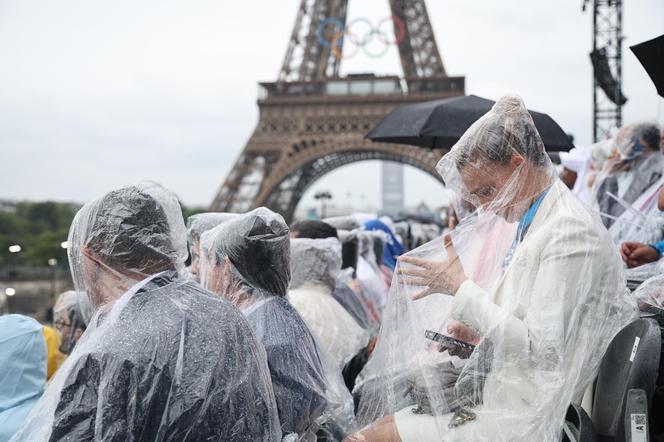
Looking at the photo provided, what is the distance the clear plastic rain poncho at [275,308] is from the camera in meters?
2.54

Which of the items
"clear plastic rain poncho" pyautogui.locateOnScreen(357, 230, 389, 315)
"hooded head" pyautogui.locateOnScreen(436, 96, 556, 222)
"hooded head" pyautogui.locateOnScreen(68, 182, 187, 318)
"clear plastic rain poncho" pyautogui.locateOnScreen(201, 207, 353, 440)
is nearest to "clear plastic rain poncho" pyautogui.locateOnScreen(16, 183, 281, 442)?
"hooded head" pyautogui.locateOnScreen(68, 182, 187, 318)

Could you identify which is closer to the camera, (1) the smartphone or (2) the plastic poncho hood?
(1) the smartphone

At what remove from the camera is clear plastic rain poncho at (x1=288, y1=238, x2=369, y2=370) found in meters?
3.75

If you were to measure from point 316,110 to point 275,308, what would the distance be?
1064 inches

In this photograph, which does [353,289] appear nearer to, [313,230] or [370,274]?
[370,274]

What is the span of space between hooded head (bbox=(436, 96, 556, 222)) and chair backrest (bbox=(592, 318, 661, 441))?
1.76 ft

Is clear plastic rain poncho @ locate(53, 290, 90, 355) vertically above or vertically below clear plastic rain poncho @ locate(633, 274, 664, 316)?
below

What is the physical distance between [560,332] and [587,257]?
261 millimetres

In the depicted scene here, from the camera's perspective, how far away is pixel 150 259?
2.11 meters

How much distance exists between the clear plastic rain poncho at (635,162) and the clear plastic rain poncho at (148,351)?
3.23 metres

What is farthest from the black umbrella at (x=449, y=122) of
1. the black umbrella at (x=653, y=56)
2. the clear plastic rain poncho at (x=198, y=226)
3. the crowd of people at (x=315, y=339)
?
the crowd of people at (x=315, y=339)

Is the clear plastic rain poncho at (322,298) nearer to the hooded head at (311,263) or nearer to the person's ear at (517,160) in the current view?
the hooded head at (311,263)

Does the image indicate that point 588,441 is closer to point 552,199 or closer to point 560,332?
point 560,332

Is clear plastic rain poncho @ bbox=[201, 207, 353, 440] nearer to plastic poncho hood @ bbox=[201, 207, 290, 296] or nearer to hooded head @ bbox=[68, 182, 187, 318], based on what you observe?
plastic poncho hood @ bbox=[201, 207, 290, 296]
